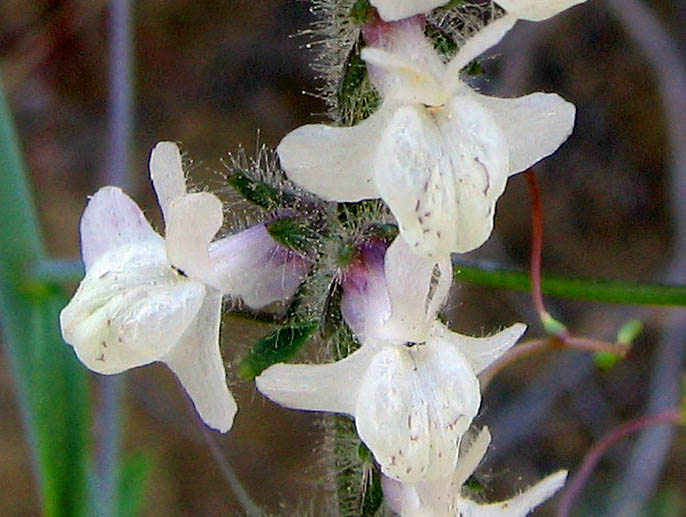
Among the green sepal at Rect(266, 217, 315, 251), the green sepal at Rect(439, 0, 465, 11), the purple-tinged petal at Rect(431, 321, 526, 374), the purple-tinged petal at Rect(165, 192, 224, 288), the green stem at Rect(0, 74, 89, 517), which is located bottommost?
the green stem at Rect(0, 74, 89, 517)

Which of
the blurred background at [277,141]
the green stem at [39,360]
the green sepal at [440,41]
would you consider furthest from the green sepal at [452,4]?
the blurred background at [277,141]

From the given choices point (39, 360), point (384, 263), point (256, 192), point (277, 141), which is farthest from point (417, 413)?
point (277, 141)

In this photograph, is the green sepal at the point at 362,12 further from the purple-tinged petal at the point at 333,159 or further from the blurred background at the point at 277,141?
the blurred background at the point at 277,141

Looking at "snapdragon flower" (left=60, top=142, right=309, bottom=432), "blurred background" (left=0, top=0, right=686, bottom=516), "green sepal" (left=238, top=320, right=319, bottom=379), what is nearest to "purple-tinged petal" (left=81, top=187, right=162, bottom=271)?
"snapdragon flower" (left=60, top=142, right=309, bottom=432)

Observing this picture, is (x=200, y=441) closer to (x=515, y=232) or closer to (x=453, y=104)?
(x=515, y=232)

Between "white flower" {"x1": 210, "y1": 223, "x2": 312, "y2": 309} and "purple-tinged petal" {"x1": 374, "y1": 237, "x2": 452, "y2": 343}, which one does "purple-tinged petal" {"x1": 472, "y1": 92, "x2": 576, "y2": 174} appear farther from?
"white flower" {"x1": 210, "y1": 223, "x2": 312, "y2": 309}

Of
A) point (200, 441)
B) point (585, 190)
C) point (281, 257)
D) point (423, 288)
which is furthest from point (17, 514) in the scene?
point (423, 288)
